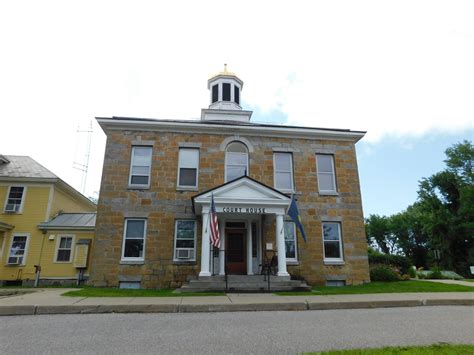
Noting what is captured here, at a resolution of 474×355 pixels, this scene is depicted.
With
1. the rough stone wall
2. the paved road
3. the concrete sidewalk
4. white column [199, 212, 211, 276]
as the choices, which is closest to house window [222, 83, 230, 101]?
the rough stone wall

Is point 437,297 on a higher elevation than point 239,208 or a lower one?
lower

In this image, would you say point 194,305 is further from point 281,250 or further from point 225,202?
point 281,250

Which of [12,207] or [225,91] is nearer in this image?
[12,207]


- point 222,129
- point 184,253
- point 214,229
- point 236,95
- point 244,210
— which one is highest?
point 236,95

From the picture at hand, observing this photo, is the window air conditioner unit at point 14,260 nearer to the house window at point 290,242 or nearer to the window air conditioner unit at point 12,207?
the window air conditioner unit at point 12,207

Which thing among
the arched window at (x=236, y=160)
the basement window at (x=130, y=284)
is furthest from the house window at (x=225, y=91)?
the basement window at (x=130, y=284)

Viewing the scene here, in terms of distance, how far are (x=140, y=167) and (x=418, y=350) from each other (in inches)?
539

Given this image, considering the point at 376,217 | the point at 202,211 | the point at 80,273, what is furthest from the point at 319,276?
the point at 376,217

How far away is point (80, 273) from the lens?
57.2ft

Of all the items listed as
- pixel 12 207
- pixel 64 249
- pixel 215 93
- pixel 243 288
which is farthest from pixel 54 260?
pixel 215 93

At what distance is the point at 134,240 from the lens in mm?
14227

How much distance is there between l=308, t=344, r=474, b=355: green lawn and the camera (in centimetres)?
407

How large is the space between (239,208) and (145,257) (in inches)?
197

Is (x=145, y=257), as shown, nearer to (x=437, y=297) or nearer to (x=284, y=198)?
(x=284, y=198)
